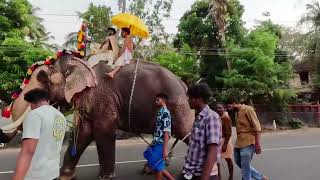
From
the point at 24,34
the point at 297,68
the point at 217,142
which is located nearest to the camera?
the point at 217,142

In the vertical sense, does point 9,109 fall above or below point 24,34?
below

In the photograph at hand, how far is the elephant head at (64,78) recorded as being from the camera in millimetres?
7199

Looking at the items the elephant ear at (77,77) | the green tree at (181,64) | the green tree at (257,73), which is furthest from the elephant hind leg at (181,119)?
the green tree at (257,73)

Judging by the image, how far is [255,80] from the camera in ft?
76.7

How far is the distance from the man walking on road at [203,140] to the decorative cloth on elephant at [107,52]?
3.98 meters

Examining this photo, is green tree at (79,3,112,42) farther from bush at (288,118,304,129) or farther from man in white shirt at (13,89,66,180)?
man in white shirt at (13,89,66,180)

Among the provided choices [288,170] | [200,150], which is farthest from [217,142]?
[288,170]

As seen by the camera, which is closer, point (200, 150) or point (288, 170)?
point (200, 150)

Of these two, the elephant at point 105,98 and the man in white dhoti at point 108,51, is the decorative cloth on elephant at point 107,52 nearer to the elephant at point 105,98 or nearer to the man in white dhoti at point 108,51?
the man in white dhoti at point 108,51

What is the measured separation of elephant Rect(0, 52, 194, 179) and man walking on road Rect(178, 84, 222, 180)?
3.48 meters

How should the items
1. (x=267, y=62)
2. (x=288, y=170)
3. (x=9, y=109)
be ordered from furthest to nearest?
(x=267, y=62), (x=288, y=170), (x=9, y=109)

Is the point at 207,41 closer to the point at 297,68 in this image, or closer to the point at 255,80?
the point at 255,80

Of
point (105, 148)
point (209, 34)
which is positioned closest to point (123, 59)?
point (105, 148)

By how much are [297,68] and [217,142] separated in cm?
3683
